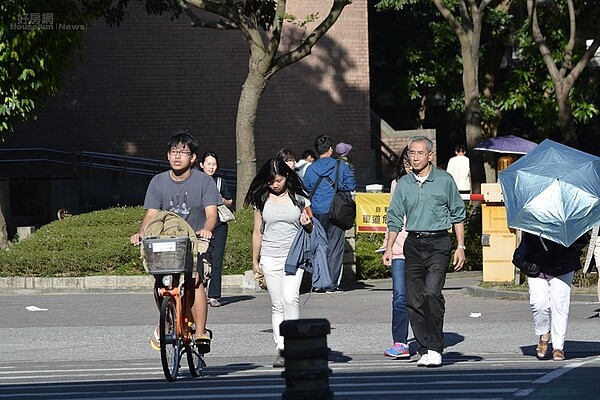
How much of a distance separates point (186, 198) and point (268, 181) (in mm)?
837

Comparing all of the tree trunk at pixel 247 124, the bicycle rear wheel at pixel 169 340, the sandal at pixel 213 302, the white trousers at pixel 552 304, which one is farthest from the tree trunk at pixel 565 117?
the bicycle rear wheel at pixel 169 340

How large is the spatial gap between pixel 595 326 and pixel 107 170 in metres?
17.3

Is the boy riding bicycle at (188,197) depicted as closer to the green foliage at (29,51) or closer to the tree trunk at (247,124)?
the tree trunk at (247,124)

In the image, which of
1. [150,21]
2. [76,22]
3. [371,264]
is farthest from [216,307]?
[150,21]

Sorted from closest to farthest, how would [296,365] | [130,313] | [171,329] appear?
1. [296,365]
2. [171,329]
3. [130,313]

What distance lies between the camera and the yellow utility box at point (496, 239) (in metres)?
19.1

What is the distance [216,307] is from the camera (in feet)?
58.2

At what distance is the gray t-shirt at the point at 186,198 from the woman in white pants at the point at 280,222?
0.60 m

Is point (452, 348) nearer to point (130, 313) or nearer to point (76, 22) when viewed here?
point (130, 313)

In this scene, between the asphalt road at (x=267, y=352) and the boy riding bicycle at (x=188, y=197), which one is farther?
the boy riding bicycle at (x=188, y=197)

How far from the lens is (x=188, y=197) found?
37.6 ft

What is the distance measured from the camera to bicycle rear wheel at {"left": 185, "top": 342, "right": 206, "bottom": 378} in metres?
11.1

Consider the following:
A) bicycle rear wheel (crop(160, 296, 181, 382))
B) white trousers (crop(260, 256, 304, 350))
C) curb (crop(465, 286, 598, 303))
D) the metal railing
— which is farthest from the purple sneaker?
the metal railing

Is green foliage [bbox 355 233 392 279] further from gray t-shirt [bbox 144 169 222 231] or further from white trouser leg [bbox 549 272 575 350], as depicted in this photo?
gray t-shirt [bbox 144 169 222 231]
